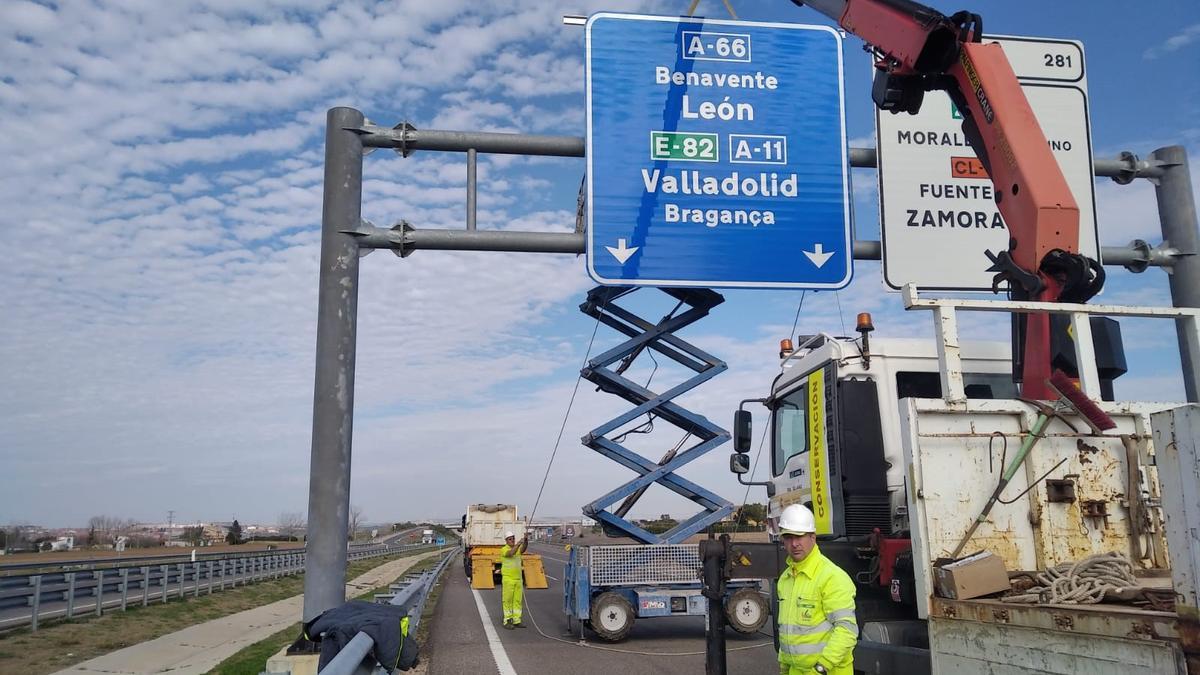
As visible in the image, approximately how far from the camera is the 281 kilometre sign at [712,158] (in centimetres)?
748

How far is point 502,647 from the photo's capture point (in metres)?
13.6

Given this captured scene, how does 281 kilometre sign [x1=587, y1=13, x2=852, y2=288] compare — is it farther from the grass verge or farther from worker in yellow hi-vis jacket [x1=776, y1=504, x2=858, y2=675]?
the grass verge

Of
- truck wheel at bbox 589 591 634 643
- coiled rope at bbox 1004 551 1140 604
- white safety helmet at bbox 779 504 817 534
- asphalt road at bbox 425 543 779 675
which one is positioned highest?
white safety helmet at bbox 779 504 817 534

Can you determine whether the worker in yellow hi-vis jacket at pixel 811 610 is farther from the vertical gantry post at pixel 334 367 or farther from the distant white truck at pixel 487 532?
the distant white truck at pixel 487 532

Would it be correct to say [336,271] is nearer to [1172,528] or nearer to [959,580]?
[959,580]

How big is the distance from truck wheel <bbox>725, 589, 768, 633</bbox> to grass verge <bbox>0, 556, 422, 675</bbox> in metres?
6.69

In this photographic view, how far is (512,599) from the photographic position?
16.5 meters

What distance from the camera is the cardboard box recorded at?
4.41 m

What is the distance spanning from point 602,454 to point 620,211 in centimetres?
450

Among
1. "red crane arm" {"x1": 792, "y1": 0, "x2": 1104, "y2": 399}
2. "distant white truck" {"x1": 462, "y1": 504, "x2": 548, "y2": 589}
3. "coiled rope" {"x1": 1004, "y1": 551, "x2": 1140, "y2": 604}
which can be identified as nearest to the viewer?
"coiled rope" {"x1": 1004, "y1": 551, "x2": 1140, "y2": 604}

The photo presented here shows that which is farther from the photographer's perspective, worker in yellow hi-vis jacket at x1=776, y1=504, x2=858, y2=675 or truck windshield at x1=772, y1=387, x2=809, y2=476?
truck windshield at x1=772, y1=387, x2=809, y2=476

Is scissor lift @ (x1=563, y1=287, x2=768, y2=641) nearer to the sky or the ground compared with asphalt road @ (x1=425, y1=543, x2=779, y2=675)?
nearer to the sky

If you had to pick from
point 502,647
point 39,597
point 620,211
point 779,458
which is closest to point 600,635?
point 502,647

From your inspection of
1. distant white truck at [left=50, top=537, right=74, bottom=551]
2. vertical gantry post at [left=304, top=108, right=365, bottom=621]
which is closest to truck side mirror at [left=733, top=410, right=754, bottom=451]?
vertical gantry post at [left=304, top=108, right=365, bottom=621]
